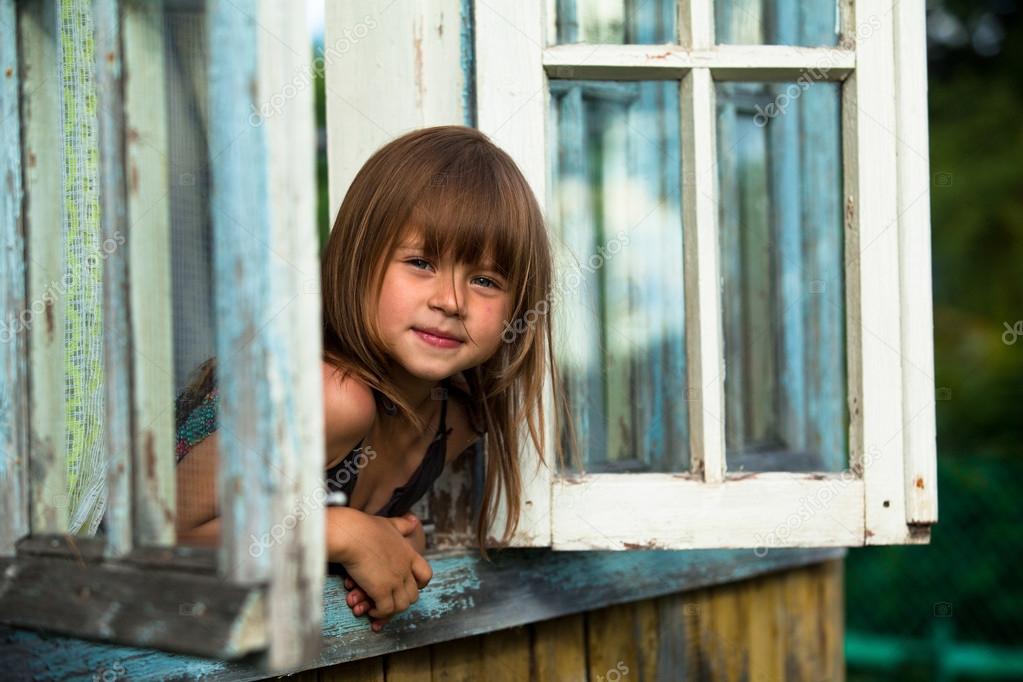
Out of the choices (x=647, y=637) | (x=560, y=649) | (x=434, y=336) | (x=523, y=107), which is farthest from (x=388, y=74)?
(x=647, y=637)

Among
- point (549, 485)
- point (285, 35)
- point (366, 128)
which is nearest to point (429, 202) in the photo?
point (366, 128)

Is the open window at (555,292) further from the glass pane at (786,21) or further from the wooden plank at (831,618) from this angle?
the wooden plank at (831,618)

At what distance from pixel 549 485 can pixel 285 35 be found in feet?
3.13

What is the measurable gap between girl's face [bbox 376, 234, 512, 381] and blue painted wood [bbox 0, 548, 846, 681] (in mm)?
348

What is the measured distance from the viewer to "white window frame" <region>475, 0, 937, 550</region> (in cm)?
178

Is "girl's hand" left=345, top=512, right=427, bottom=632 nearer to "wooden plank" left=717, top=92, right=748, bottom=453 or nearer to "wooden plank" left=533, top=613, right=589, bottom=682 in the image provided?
"wooden plank" left=533, top=613, right=589, bottom=682

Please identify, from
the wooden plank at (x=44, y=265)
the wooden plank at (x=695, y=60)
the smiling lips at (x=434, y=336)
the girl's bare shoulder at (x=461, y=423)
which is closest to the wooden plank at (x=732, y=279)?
the wooden plank at (x=695, y=60)

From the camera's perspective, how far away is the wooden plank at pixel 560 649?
2.07 metres

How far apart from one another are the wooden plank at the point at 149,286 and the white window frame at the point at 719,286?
721 mm

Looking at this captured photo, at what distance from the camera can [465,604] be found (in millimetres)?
1846

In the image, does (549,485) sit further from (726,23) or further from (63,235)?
(726,23)

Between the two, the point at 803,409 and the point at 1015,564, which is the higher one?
the point at 803,409

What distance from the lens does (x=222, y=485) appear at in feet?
3.43

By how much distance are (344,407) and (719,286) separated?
0.64m
